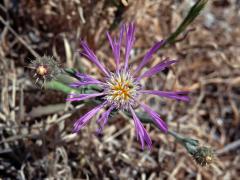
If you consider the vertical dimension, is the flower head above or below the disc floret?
above

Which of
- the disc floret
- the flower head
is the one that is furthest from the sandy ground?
the flower head

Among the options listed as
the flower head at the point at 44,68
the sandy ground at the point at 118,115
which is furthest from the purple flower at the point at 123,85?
the sandy ground at the point at 118,115

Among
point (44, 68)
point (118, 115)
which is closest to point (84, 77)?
point (44, 68)

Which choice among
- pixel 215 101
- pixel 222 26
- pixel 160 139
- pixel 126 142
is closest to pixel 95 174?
pixel 126 142

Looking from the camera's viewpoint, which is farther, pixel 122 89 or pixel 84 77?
pixel 122 89

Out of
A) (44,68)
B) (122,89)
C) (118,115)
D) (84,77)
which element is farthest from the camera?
(118,115)

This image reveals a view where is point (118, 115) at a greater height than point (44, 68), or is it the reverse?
point (44, 68)

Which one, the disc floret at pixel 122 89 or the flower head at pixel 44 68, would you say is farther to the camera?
the disc floret at pixel 122 89

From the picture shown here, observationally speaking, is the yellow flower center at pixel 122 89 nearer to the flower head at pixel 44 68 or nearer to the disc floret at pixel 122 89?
the disc floret at pixel 122 89

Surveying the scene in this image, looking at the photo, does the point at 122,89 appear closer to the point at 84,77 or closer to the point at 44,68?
the point at 84,77

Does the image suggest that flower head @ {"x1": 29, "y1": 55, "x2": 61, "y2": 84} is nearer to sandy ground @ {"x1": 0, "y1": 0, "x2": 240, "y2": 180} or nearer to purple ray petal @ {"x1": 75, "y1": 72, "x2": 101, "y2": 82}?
purple ray petal @ {"x1": 75, "y1": 72, "x2": 101, "y2": 82}

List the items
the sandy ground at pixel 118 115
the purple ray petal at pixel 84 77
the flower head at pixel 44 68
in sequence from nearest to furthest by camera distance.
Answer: the flower head at pixel 44 68 < the purple ray petal at pixel 84 77 < the sandy ground at pixel 118 115

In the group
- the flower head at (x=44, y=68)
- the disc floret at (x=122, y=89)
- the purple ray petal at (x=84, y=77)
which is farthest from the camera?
the disc floret at (x=122, y=89)

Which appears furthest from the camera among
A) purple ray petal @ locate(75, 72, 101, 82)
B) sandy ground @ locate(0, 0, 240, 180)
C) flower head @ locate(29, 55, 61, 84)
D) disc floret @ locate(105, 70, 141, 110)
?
sandy ground @ locate(0, 0, 240, 180)
